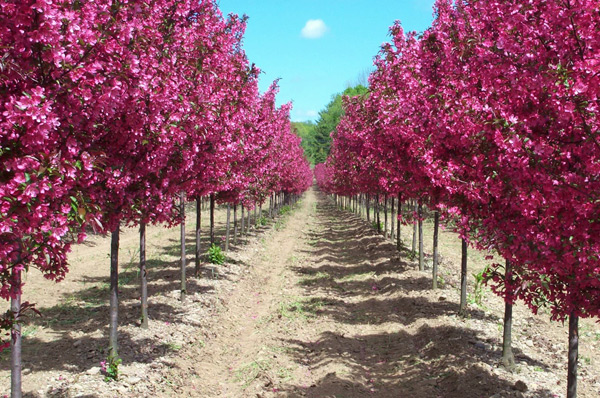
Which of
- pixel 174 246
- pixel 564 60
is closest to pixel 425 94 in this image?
pixel 564 60

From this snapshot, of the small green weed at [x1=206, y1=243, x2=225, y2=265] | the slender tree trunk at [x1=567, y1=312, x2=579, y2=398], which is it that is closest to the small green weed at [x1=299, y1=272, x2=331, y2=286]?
the small green weed at [x1=206, y1=243, x2=225, y2=265]

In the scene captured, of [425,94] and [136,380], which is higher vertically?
[425,94]

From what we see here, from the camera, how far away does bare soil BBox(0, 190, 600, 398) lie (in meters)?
7.73

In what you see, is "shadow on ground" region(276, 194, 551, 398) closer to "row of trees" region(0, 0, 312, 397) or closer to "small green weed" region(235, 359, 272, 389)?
"small green weed" region(235, 359, 272, 389)

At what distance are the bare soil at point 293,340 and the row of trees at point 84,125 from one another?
150cm

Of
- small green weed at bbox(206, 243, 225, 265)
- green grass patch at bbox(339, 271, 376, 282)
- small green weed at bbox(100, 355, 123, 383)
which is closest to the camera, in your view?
small green weed at bbox(100, 355, 123, 383)

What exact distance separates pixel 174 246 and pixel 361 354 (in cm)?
1574

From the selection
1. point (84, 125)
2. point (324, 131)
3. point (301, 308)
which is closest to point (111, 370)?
point (84, 125)

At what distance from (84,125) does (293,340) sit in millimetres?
7108

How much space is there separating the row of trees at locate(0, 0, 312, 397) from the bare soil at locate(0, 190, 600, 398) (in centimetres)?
150

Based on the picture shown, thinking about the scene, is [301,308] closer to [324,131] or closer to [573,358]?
[573,358]

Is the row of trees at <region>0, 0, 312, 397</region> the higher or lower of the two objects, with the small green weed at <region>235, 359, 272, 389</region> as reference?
higher

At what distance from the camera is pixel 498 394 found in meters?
7.05

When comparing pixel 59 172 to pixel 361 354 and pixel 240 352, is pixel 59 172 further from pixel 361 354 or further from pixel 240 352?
pixel 361 354
